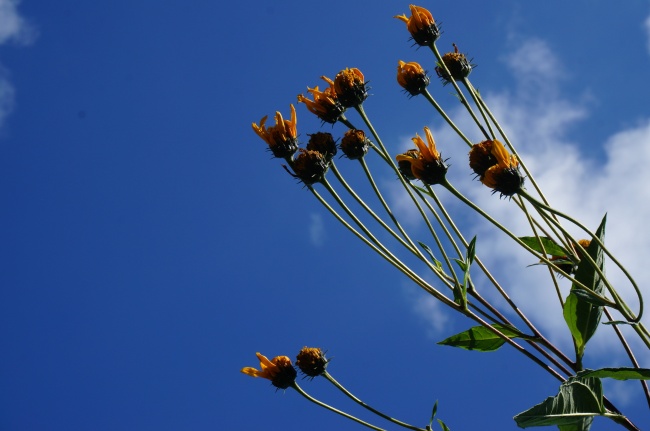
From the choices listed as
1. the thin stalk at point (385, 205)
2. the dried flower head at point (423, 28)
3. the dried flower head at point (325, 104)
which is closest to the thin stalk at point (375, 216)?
the thin stalk at point (385, 205)

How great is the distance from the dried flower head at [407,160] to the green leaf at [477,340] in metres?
0.82

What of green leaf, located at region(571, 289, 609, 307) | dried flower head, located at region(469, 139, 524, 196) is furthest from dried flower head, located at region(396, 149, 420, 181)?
green leaf, located at region(571, 289, 609, 307)

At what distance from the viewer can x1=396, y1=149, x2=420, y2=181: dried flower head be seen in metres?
3.45

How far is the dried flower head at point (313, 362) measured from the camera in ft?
14.0

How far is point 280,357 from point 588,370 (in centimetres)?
207

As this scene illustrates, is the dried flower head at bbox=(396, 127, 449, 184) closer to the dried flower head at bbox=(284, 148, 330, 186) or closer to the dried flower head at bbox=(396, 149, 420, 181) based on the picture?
the dried flower head at bbox=(396, 149, 420, 181)

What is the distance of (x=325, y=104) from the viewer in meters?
4.04

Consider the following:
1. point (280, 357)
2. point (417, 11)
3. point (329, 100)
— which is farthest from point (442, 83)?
point (280, 357)

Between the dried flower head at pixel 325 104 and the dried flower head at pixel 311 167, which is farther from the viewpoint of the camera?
the dried flower head at pixel 325 104

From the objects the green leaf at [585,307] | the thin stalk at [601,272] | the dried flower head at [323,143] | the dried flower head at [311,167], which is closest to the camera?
the thin stalk at [601,272]

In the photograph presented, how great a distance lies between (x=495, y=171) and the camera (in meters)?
3.07

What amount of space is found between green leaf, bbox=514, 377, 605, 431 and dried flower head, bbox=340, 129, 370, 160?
1701 millimetres

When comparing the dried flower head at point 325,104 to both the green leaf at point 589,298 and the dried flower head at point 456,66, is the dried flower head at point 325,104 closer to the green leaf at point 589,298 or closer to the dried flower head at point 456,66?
the dried flower head at point 456,66

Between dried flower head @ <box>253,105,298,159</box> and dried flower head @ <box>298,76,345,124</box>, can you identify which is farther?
dried flower head @ <box>298,76,345,124</box>
